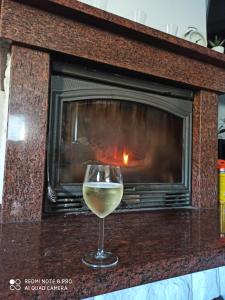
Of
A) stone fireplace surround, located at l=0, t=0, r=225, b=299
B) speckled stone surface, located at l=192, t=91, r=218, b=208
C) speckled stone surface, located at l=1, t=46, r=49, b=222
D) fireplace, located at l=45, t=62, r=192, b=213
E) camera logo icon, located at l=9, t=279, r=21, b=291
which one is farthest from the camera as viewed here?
speckled stone surface, located at l=192, t=91, r=218, b=208

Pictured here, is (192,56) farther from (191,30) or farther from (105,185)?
(105,185)

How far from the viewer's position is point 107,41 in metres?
1.10

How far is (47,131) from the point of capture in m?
1.04

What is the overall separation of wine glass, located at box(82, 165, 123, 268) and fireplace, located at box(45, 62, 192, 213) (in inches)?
18.0

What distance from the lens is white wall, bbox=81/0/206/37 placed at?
1.29 meters

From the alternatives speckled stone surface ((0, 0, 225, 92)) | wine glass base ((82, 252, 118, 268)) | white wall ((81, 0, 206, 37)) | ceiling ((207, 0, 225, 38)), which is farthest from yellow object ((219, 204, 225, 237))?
ceiling ((207, 0, 225, 38))

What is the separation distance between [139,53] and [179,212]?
725 millimetres

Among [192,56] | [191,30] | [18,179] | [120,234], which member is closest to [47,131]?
[18,179]

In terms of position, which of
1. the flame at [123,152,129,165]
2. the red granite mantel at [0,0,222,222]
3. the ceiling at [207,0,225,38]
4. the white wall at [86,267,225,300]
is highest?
the ceiling at [207,0,225,38]

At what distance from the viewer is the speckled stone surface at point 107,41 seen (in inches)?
37.0

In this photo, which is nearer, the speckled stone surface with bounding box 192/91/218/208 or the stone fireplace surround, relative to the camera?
the stone fireplace surround

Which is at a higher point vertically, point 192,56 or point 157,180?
point 192,56

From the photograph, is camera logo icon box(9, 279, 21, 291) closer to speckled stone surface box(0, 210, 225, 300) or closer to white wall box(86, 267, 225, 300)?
speckled stone surface box(0, 210, 225, 300)

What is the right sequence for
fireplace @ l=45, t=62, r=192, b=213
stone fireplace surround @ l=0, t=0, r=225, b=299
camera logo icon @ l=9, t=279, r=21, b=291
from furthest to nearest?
fireplace @ l=45, t=62, r=192, b=213 → stone fireplace surround @ l=0, t=0, r=225, b=299 → camera logo icon @ l=9, t=279, r=21, b=291
